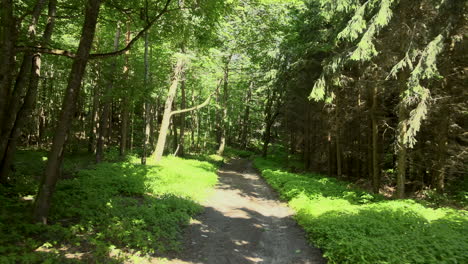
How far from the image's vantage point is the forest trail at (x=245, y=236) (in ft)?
20.9

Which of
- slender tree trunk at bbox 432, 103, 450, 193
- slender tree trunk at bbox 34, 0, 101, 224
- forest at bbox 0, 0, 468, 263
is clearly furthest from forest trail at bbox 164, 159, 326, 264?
slender tree trunk at bbox 432, 103, 450, 193

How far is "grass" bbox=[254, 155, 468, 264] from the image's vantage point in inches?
221

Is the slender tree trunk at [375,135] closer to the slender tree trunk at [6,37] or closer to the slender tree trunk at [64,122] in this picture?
the slender tree trunk at [64,122]

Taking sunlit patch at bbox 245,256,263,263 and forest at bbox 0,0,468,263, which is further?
sunlit patch at bbox 245,256,263,263

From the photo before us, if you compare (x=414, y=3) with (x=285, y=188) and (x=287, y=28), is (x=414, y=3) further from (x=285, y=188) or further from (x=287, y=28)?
(x=285, y=188)

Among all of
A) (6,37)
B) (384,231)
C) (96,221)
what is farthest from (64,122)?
(384,231)

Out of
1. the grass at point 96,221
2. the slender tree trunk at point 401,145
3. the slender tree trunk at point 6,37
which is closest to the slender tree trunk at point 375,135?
the slender tree trunk at point 401,145

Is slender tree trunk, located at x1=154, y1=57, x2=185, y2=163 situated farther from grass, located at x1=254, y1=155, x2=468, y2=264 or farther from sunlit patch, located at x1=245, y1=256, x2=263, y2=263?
sunlit patch, located at x1=245, y1=256, x2=263, y2=263

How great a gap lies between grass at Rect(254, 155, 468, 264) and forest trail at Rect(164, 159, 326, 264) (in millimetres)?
478

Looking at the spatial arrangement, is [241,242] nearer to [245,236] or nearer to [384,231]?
[245,236]

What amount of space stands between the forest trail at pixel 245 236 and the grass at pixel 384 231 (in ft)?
1.57

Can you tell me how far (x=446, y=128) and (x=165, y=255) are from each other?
490 inches

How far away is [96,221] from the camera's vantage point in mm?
6555

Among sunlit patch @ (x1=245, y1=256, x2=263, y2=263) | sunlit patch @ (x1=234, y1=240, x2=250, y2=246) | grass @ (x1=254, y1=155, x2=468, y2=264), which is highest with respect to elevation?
grass @ (x1=254, y1=155, x2=468, y2=264)
